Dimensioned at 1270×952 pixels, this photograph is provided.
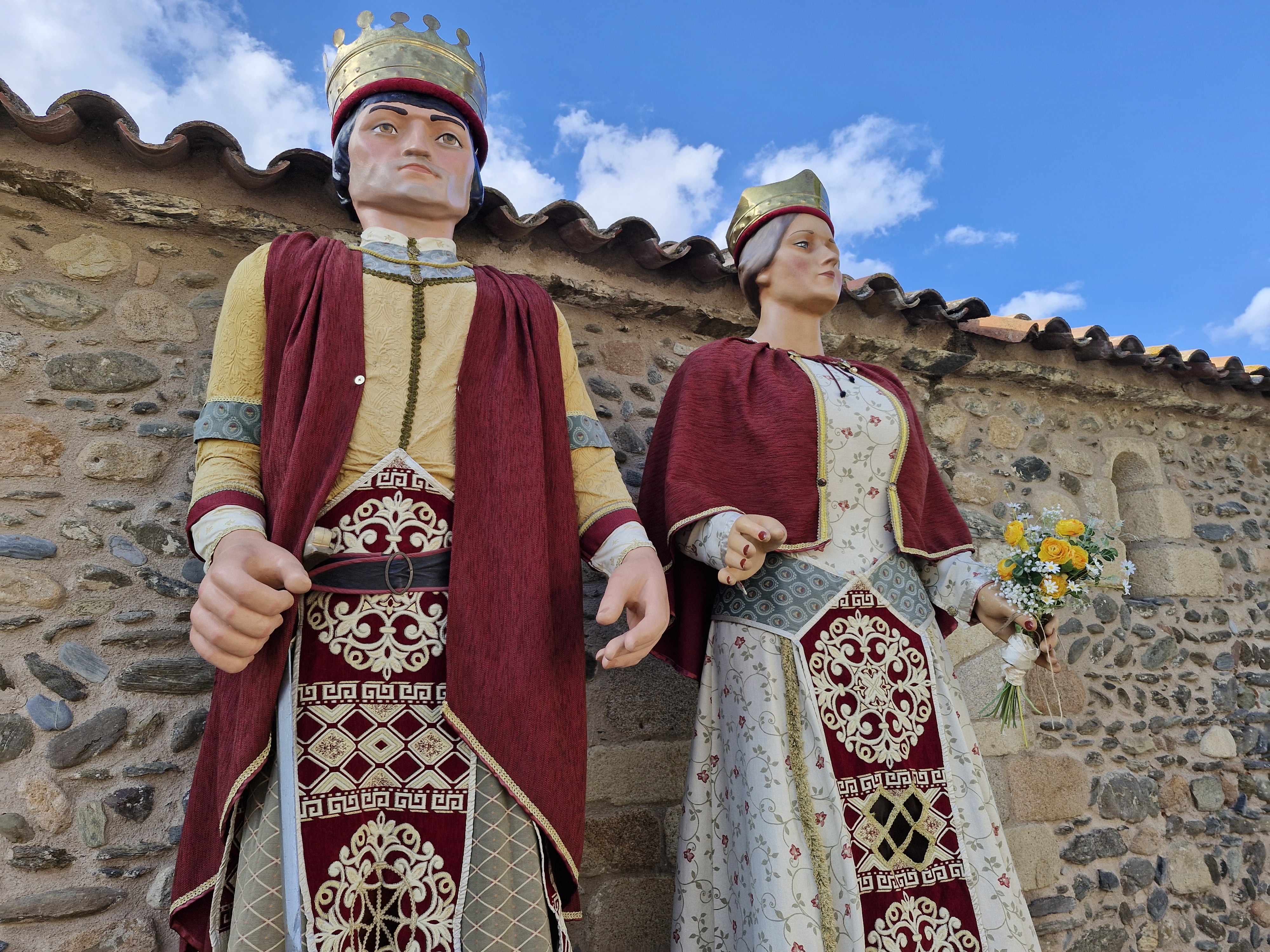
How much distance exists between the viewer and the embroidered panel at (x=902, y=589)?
6.89 ft

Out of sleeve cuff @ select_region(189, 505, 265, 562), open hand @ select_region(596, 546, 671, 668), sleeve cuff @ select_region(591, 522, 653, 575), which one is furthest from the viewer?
sleeve cuff @ select_region(591, 522, 653, 575)

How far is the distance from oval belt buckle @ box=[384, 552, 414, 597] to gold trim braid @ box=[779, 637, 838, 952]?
2.95 feet

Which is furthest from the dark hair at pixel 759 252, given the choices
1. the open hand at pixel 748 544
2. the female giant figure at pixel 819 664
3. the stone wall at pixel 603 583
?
the open hand at pixel 748 544

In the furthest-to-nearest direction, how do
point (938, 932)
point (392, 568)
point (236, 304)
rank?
point (938, 932), point (236, 304), point (392, 568)

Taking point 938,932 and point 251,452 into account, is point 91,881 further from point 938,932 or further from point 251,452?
point 938,932

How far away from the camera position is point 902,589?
215 centimetres

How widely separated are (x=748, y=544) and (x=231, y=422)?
3.53 feet

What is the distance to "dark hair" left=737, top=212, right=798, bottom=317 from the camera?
8.25 feet

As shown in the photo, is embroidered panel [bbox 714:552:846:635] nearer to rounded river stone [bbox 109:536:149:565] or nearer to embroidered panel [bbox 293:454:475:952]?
embroidered panel [bbox 293:454:475:952]

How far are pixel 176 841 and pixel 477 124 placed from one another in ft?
5.93

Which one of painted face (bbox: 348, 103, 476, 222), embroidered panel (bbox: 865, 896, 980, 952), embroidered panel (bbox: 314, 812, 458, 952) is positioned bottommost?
embroidered panel (bbox: 865, 896, 980, 952)

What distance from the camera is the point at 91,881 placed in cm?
181

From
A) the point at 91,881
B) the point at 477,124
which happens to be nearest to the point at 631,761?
the point at 91,881

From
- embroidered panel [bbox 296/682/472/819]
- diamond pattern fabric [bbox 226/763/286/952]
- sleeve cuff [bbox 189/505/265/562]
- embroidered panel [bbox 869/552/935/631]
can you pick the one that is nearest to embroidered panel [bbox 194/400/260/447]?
sleeve cuff [bbox 189/505/265/562]
